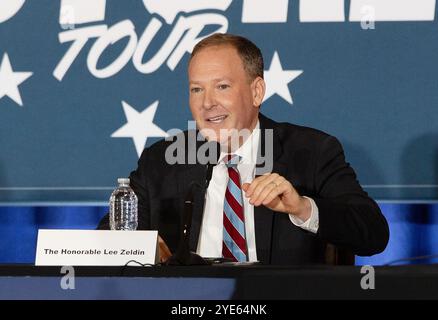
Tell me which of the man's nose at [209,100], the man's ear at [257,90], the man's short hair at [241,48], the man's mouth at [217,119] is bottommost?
the man's mouth at [217,119]

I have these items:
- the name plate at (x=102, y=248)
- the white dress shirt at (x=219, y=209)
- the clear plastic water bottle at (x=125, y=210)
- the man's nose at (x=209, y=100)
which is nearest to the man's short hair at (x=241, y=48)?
the man's nose at (x=209, y=100)

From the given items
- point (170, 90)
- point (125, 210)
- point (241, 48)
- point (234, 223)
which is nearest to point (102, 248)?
point (234, 223)

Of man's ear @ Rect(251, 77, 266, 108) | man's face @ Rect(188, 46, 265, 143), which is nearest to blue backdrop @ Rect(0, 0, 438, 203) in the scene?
man's ear @ Rect(251, 77, 266, 108)

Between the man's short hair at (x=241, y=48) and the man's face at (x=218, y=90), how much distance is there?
17mm

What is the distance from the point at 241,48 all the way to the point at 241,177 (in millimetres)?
457

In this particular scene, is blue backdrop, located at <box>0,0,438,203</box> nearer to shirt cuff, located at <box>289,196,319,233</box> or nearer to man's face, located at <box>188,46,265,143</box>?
man's face, located at <box>188,46,265,143</box>

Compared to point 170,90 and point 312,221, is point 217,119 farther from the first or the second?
point 170,90

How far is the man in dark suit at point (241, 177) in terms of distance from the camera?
316 centimetres

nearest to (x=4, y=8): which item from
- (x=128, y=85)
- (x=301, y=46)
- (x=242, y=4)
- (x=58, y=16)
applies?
(x=58, y=16)

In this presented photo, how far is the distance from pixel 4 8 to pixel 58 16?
10.7 inches

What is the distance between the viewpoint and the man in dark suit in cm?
316

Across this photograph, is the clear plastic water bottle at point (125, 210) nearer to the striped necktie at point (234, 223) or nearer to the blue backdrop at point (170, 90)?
the striped necktie at point (234, 223)

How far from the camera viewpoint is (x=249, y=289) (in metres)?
1.93

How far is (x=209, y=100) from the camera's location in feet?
10.8
